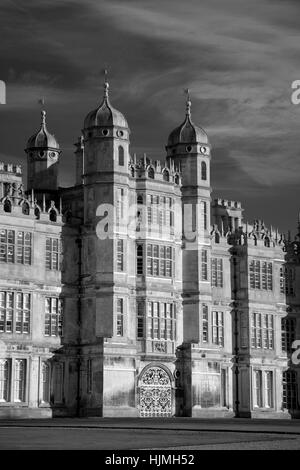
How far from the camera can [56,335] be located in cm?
6288

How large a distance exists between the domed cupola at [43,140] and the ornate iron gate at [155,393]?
17.3 meters

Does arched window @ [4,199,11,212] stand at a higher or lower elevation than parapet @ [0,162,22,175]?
lower

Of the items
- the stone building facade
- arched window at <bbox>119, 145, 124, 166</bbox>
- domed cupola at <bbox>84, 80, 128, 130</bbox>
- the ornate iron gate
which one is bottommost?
the ornate iron gate

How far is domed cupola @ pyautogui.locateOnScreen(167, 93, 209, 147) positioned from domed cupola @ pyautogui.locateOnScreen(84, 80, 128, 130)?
602 cm

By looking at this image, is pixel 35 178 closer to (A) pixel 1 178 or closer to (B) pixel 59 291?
(A) pixel 1 178

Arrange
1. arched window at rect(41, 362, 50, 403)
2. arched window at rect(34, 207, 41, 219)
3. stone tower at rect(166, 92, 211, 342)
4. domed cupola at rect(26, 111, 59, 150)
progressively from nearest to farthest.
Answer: arched window at rect(41, 362, 50, 403) → arched window at rect(34, 207, 41, 219) → stone tower at rect(166, 92, 211, 342) → domed cupola at rect(26, 111, 59, 150)

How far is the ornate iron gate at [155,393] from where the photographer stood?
213 feet

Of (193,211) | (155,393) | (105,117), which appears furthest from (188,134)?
(155,393)

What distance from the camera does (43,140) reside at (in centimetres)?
7000

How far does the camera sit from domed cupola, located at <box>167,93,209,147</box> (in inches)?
2736

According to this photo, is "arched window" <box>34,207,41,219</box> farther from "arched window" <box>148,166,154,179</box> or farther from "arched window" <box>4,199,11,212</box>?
"arched window" <box>148,166,154,179</box>

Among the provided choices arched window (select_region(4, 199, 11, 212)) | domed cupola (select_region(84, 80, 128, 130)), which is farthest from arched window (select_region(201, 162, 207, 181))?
arched window (select_region(4, 199, 11, 212))

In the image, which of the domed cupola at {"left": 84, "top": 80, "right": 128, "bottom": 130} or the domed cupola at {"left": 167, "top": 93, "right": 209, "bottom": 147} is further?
the domed cupola at {"left": 167, "top": 93, "right": 209, "bottom": 147}
